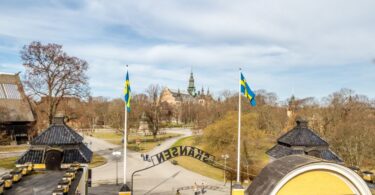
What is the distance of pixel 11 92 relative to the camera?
5600 centimetres

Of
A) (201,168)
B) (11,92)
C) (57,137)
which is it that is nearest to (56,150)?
(57,137)

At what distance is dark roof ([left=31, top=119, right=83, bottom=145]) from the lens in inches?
740

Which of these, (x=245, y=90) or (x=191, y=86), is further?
(x=191, y=86)

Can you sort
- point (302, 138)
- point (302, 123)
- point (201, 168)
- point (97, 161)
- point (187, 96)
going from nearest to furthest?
point (302, 138)
point (302, 123)
point (201, 168)
point (97, 161)
point (187, 96)

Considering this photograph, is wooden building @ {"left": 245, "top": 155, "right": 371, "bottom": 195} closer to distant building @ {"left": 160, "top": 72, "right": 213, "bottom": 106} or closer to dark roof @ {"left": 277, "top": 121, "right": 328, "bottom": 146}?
dark roof @ {"left": 277, "top": 121, "right": 328, "bottom": 146}

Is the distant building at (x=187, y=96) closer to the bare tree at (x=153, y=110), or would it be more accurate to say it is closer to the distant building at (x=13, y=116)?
the bare tree at (x=153, y=110)

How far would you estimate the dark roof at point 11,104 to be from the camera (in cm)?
5197

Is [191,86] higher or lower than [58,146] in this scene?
higher

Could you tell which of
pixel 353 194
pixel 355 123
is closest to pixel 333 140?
pixel 355 123

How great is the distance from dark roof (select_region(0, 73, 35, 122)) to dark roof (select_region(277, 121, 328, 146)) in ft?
Result: 150

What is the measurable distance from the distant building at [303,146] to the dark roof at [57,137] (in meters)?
13.4

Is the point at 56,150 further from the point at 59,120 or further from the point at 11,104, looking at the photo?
the point at 11,104

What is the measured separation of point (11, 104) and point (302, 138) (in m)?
52.6

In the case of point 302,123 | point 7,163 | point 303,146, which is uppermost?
point 302,123
